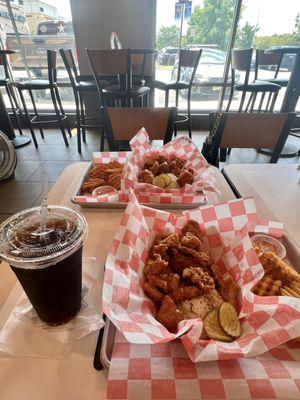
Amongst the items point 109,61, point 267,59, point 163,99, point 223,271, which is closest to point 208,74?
point 163,99

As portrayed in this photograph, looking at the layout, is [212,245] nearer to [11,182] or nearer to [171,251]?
[171,251]

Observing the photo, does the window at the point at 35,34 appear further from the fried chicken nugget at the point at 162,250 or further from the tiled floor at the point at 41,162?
the fried chicken nugget at the point at 162,250

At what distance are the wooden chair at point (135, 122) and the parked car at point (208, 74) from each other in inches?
136

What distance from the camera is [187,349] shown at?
0.48m

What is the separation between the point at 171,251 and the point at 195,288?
0.13 meters

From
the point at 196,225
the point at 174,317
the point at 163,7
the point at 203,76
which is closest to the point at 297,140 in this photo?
the point at 203,76

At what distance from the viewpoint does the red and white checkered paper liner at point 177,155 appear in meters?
1.04

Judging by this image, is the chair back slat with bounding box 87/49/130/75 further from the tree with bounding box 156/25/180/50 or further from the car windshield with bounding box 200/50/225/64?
the car windshield with bounding box 200/50/225/64

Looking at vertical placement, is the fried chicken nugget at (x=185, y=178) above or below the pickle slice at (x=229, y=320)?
below

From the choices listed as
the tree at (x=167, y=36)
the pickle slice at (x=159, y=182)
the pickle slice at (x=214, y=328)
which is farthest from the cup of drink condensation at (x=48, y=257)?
the tree at (x=167, y=36)

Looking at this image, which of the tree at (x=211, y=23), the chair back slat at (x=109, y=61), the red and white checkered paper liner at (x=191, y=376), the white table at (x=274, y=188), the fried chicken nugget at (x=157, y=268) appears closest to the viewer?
the red and white checkered paper liner at (x=191, y=376)

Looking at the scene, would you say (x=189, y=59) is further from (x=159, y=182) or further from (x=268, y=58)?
(x=159, y=182)

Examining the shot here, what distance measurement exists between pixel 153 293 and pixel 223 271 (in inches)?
9.0

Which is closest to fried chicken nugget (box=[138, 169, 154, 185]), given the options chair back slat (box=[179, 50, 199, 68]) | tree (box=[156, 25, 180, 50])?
chair back slat (box=[179, 50, 199, 68])
